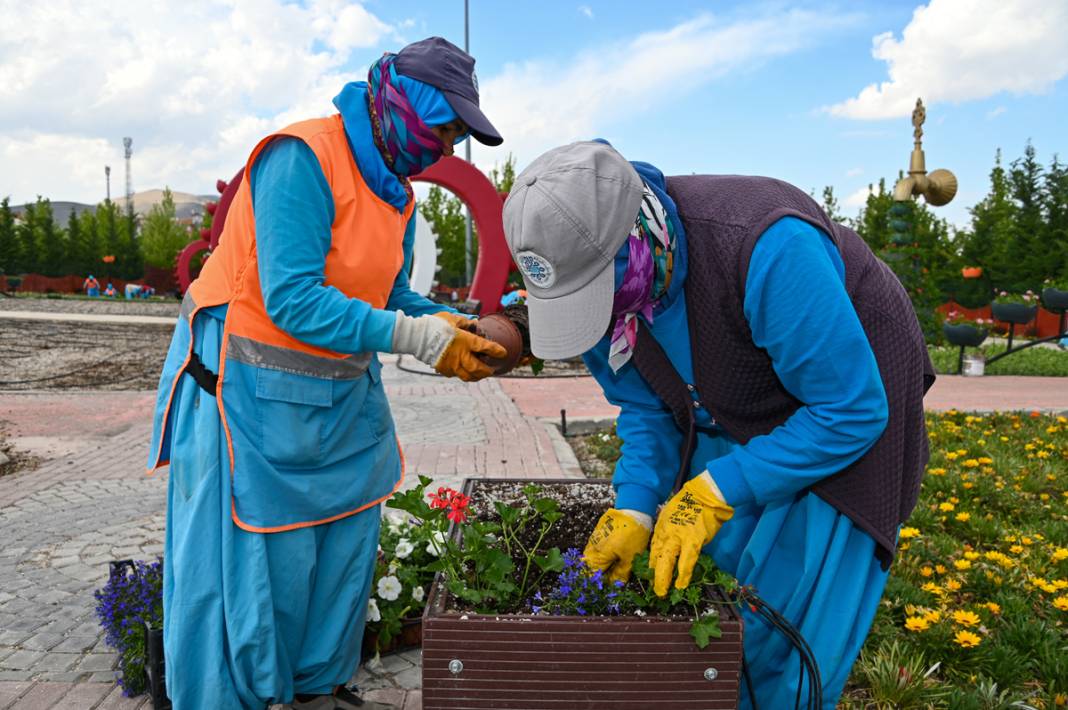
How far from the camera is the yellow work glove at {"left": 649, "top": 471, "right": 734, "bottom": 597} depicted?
1.55 m

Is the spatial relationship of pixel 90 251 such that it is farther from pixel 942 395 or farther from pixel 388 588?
pixel 388 588

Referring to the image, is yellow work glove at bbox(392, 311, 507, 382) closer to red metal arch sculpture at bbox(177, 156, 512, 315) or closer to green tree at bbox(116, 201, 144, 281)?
red metal arch sculpture at bbox(177, 156, 512, 315)

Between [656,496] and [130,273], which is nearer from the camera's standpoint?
[656,496]

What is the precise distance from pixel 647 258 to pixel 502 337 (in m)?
0.65

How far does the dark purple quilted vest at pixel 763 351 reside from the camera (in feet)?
5.12

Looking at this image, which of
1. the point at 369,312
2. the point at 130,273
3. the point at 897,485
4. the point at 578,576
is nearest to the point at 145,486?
the point at 369,312

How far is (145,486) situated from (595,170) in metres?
4.73

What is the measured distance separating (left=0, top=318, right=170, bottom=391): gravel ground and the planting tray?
9.66m

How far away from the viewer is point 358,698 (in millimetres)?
2410

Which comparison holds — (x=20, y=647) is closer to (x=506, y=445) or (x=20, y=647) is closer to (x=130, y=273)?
(x=506, y=445)

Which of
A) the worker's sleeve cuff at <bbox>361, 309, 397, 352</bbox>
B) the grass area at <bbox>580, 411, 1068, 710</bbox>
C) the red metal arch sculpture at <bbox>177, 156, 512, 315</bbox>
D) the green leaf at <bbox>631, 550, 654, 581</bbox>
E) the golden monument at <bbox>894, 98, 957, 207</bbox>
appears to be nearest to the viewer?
the green leaf at <bbox>631, 550, 654, 581</bbox>

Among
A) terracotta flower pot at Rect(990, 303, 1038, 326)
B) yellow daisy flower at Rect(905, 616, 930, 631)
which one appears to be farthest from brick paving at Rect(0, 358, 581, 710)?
terracotta flower pot at Rect(990, 303, 1038, 326)

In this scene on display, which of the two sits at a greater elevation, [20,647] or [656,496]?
[656,496]

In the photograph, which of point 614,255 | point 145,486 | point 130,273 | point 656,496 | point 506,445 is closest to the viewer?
point 614,255
